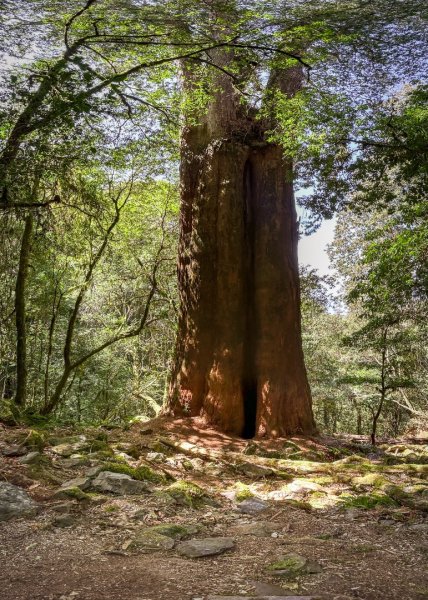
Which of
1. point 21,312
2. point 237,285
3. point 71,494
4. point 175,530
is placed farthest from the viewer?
point 21,312

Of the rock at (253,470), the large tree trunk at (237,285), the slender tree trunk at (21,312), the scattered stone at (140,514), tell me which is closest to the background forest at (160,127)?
the slender tree trunk at (21,312)

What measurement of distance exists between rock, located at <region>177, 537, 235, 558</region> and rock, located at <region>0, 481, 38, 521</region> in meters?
1.29

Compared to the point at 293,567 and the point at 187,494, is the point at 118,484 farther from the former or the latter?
the point at 293,567

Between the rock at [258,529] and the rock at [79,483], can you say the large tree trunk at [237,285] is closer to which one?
the rock at [79,483]

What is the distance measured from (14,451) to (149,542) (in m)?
2.56

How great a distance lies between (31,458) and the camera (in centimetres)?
470

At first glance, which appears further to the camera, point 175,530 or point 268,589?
point 175,530

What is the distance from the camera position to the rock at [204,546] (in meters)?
2.97

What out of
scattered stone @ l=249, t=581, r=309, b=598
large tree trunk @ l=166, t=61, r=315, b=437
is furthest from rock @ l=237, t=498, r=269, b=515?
large tree trunk @ l=166, t=61, r=315, b=437

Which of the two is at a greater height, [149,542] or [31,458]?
[31,458]

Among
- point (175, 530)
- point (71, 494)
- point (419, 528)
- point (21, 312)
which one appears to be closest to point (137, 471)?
point (71, 494)

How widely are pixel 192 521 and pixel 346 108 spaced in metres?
5.12

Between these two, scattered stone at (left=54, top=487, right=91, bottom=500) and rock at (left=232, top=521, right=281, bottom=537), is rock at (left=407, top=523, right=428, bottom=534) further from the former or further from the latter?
scattered stone at (left=54, top=487, right=91, bottom=500)

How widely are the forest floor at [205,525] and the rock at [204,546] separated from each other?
2 centimetres
